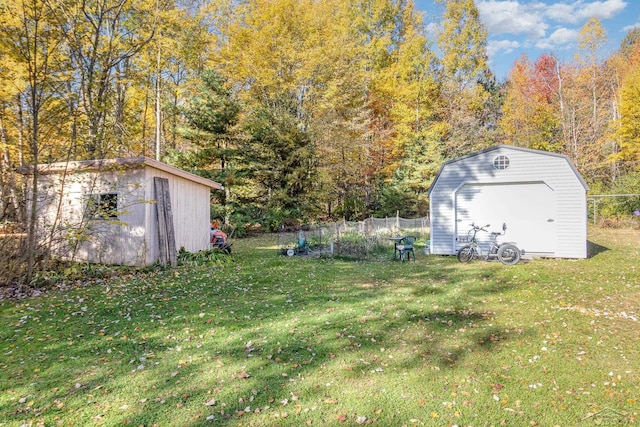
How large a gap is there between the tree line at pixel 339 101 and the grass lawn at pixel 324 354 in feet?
23.2

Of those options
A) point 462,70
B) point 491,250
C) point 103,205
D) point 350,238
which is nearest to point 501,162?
point 491,250

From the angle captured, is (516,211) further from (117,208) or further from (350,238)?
(117,208)

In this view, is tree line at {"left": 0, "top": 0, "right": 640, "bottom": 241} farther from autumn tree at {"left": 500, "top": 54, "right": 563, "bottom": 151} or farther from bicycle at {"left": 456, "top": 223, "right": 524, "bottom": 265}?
bicycle at {"left": 456, "top": 223, "right": 524, "bottom": 265}

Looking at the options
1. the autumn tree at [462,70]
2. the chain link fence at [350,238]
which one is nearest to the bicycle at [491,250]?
the chain link fence at [350,238]

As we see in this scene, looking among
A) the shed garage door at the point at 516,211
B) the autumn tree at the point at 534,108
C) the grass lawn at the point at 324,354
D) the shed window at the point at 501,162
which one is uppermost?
the autumn tree at the point at 534,108

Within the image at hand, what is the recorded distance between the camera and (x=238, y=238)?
1638 cm

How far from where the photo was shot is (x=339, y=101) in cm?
1925

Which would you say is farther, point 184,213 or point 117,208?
point 184,213

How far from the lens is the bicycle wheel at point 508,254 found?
8.74 m

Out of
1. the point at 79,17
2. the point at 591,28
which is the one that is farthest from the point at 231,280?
the point at 591,28

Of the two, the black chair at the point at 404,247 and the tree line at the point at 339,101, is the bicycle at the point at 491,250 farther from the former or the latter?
the tree line at the point at 339,101

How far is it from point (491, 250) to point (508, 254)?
0.43m

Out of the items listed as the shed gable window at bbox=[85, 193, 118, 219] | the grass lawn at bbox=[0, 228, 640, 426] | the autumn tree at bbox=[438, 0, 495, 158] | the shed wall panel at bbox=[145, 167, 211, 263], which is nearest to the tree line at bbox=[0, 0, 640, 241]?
the autumn tree at bbox=[438, 0, 495, 158]

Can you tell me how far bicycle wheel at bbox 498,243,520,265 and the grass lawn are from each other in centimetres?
203
